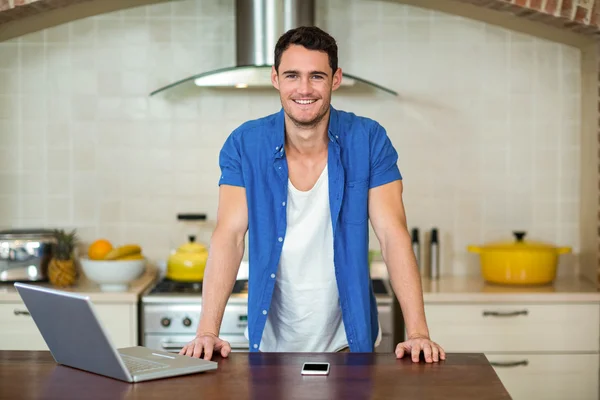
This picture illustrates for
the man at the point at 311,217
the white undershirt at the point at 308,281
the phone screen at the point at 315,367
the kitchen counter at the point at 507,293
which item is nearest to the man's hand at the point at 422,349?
the phone screen at the point at 315,367

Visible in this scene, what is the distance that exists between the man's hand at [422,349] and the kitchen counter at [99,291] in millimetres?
1757

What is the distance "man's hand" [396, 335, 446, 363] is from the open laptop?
0.47 metres

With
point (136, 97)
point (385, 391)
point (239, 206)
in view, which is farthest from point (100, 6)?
point (385, 391)

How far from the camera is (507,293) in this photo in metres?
3.80

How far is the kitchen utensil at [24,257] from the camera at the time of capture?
399 centimetres

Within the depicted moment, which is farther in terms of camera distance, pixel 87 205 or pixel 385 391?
pixel 87 205

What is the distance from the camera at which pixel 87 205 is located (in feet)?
14.1

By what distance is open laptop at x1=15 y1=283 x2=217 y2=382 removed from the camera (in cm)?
190

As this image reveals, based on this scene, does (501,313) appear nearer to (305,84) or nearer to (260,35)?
(260,35)

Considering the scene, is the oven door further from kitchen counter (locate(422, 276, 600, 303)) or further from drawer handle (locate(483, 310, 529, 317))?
drawer handle (locate(483, 310, 529, 317))

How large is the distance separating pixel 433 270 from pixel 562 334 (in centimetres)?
66

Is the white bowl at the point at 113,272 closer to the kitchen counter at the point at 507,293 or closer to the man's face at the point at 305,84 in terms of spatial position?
the kitchen counter at the point at 507,293

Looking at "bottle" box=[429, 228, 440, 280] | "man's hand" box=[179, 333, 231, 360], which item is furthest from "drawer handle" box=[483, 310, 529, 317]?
"man's hand" box=[179, 333, 231, 360]

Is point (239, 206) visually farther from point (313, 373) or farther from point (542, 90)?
point (542, 90)
